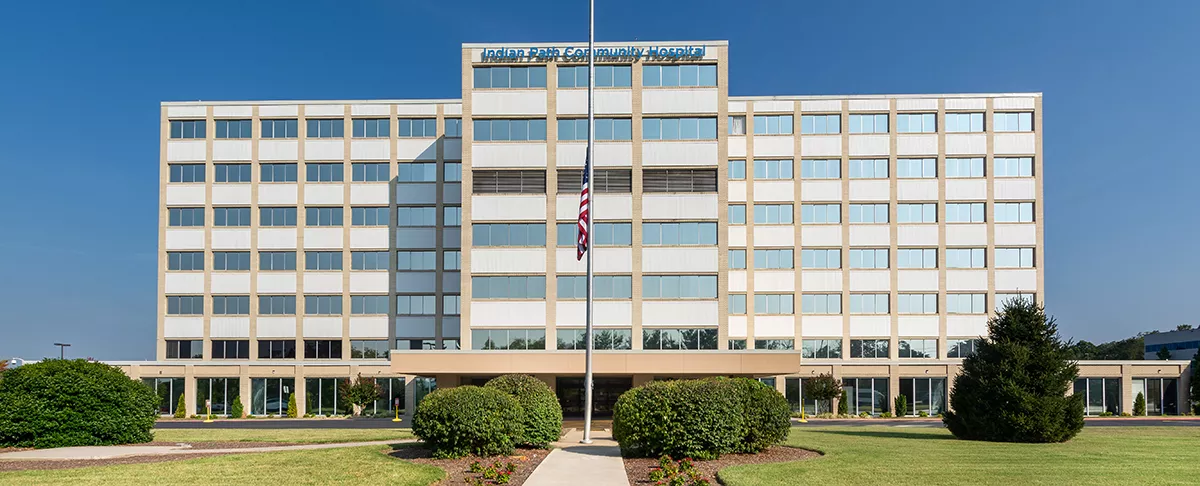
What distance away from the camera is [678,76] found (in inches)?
1900

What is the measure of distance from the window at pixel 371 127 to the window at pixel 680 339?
855 inches

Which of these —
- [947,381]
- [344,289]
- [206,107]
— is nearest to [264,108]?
[206,107]

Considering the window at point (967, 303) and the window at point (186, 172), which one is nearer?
the window at point (967, 303)

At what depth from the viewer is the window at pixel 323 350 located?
184 ft

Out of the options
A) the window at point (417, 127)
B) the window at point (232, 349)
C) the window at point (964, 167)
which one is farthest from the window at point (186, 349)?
the window at point (964, 167)

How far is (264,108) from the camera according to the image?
5678cm

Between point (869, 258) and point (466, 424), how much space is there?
3965 centimetres

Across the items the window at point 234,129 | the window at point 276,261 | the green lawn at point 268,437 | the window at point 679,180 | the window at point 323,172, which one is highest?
the window at point 234,129

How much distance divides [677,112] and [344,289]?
79.5ft

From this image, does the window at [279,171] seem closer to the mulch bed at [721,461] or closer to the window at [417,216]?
the window at [417,216]

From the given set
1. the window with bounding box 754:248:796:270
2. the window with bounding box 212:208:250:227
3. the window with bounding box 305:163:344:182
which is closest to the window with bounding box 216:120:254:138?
the window with bounding box 305:163:344:182

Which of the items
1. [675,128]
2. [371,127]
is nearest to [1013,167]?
[675,128]

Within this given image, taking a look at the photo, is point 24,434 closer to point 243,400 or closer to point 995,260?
point 243,400

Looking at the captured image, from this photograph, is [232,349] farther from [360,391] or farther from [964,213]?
[964,213]
